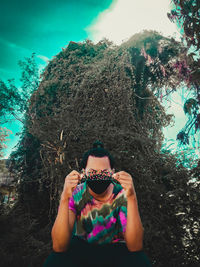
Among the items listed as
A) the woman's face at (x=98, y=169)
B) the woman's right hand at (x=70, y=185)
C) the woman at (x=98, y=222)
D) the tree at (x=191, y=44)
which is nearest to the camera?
the woman at (x=98, y=222)

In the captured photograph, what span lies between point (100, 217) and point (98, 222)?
0.04m

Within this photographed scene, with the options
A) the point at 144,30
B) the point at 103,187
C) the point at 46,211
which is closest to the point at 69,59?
the point at 144,30

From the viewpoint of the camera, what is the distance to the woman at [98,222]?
4.36 feet

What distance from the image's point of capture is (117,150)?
3.83 meters

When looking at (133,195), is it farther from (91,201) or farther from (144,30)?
(144,30)

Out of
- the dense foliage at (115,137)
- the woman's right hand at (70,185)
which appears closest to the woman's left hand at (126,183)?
the woman's right hand at (70,185)

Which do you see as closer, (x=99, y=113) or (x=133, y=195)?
(x=133, y=195)

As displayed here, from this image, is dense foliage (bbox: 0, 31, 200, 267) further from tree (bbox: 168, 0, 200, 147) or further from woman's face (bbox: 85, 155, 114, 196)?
woman's face (bbox: 85, 155, 114, 196)

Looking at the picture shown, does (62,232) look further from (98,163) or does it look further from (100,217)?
(98,163)

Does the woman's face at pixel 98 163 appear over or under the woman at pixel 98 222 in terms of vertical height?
over

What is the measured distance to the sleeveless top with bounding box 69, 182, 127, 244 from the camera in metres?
1.49

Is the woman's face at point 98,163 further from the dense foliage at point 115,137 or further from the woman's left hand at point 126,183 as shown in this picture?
the dense foliage at point 115,137

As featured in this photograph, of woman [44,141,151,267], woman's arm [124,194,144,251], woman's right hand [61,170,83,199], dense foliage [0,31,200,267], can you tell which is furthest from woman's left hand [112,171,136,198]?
dense foliage [0,31,200,267]

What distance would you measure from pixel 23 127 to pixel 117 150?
3966 mm
